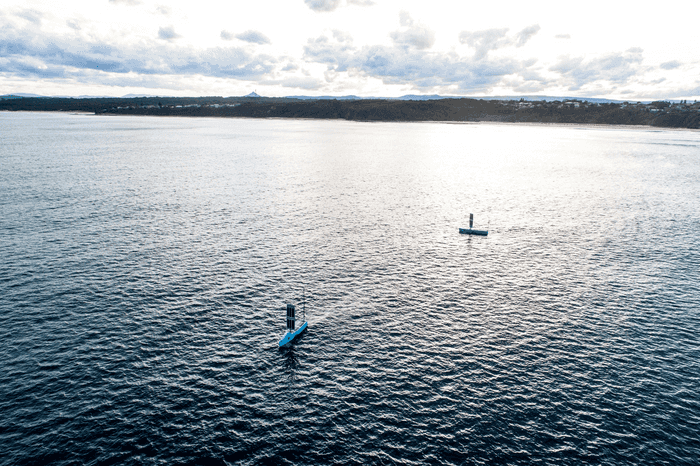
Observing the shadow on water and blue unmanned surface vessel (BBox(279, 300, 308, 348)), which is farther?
blue unmanned surface vessel (BBox(279, 300, 308, 348))

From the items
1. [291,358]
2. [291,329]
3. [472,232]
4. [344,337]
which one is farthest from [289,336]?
[472,232]

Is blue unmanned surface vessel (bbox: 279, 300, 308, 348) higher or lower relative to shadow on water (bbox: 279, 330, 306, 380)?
higher

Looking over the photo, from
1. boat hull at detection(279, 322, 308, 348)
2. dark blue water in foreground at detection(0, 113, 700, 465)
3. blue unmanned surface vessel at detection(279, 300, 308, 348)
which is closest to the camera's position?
dark blue water in foreground at detection(0, 113, 700, 465)

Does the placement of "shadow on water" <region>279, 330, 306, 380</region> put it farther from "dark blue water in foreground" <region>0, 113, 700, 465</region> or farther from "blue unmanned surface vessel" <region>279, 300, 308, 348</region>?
"blue unmanned surface vessel" <region>279, 300, 308, 348</region>

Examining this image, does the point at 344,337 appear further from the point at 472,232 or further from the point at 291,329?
the point at 472,232

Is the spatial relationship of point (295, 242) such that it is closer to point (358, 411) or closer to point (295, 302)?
point (295, 302)

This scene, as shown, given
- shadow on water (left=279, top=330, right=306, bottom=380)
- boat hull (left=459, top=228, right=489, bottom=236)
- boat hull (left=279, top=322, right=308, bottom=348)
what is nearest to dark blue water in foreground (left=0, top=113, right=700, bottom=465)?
shadow on water (left=279, top=330, right=306, bottom=380)

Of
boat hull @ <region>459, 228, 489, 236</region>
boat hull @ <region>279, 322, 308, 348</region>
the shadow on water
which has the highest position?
boat hull @ <region>459, 228, 489, 236</region>

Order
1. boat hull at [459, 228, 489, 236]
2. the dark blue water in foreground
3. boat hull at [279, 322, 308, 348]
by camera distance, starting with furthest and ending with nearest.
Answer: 1. boat hull at [459, 228, 489, 236]
2. boat hull at [279, 322, 308, 348]
3. the dark blue water in foreground
